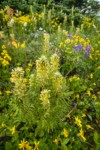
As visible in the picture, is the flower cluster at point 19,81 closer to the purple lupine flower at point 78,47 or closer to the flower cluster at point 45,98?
the flower cluster at point 45,98

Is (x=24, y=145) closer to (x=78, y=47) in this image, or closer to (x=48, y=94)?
(x=48, y=94)

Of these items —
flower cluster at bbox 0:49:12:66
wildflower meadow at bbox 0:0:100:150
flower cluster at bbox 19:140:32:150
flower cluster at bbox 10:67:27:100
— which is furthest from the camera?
flower cluster at bbox 0:49:12:66

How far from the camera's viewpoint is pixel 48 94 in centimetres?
266

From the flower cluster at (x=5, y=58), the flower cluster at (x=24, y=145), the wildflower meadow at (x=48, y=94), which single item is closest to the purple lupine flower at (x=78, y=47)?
the wildflower meadow at (x=48, y=94)

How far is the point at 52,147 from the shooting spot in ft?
10.4

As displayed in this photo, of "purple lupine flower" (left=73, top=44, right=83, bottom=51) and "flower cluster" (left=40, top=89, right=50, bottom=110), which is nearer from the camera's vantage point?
"flower cluster" (left=40, top=89, right=50, bottom=110)

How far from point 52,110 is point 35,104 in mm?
185

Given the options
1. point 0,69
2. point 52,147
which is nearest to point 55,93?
point 52,147

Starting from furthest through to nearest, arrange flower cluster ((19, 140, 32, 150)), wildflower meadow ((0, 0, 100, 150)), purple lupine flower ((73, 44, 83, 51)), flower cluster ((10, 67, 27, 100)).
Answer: purple lupine flower ((73, 44, 83, 51)), flower cluster ((19, 140, 32, 150)), wildflower meadow ((0, 0, 100, 150)), flower cluster ((10, 67, 27, 100))

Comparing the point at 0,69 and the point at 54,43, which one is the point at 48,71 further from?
the point at 54,43

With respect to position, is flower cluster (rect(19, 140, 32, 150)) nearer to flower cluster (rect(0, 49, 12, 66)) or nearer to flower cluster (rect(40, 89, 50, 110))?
flower cluster (rect(40, 89, 50, 110))

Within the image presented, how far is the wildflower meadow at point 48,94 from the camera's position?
9.36 feet

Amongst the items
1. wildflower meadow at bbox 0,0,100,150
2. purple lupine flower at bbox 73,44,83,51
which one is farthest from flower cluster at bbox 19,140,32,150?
purple lupine flower at bbox 73,44,83,51

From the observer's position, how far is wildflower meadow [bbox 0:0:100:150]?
112 inches
